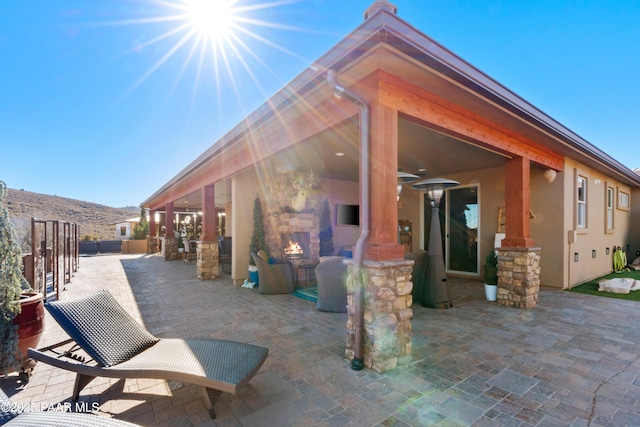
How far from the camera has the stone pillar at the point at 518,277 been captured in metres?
4.93

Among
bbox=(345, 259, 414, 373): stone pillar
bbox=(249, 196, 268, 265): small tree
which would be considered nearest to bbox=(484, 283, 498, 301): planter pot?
bbox=(345, 259, 414, 373): stone pillar

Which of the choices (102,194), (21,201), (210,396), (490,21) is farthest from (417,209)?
(102,194)

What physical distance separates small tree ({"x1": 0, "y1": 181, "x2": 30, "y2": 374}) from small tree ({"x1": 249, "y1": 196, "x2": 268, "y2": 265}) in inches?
180

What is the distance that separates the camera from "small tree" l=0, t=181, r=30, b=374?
2.46 meters

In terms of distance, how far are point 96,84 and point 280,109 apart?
775cm

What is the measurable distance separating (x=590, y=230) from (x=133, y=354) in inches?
387

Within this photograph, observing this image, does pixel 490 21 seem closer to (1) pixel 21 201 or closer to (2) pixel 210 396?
(2) pixel 210 396

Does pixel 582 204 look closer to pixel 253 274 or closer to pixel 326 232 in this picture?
pixel 326 232

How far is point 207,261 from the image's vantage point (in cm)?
805

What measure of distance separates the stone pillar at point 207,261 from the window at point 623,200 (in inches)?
513

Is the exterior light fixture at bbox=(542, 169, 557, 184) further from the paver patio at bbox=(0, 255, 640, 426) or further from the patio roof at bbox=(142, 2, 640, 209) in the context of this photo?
the paver patio at bbox=(0, 255, 640, 426)

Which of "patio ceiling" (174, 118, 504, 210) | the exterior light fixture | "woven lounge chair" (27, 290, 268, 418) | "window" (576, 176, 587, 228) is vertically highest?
"patio ceiling" (174, 118, 504, 210)

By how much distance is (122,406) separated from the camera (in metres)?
2.23

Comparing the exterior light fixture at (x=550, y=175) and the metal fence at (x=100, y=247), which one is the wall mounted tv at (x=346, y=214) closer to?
the exterior light fixture at (x=550, y=175)
